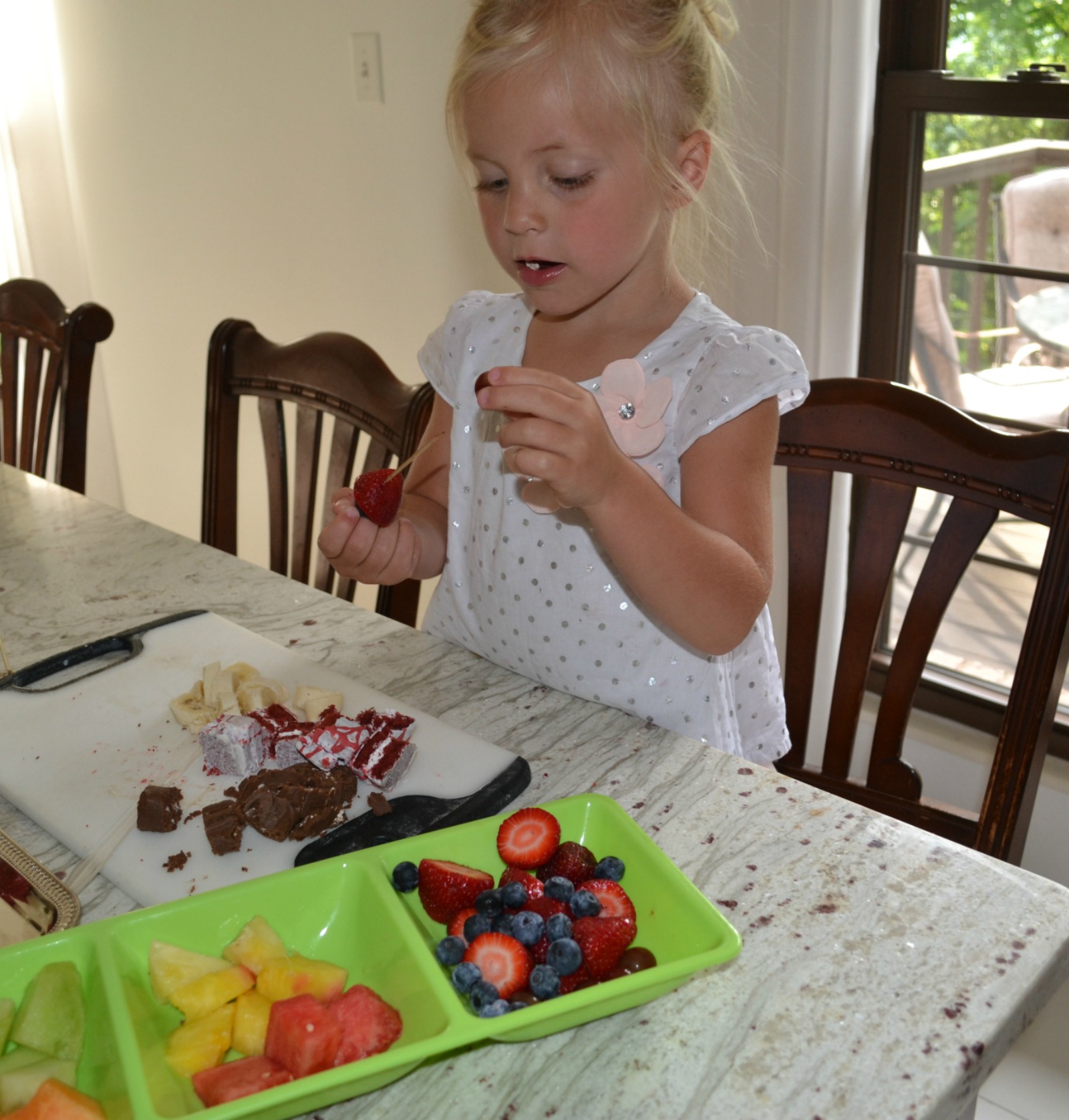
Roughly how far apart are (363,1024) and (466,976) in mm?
61

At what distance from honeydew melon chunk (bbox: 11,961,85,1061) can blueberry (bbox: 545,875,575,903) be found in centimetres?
28

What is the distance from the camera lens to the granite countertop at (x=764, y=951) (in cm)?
65

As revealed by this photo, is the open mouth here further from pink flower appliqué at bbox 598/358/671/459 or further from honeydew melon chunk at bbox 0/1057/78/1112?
honeydew melon chunk at bbox 0/1057/78/1112

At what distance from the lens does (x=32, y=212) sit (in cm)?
355

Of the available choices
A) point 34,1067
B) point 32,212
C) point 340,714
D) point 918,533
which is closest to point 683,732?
point 340,714

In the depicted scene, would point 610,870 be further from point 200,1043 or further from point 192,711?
point 192,711

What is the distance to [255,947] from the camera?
0.71 m

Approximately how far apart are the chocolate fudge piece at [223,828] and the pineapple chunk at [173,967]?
14 cm

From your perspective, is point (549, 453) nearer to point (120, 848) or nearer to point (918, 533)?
point (120, 848)

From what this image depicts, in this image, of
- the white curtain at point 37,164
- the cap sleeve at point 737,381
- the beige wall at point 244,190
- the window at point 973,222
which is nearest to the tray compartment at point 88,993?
the cap sleeve at point 737,381

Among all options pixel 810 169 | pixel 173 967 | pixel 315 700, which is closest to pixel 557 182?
pixel 315 700

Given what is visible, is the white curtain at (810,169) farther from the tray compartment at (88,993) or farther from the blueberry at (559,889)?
the tray compartment at (88,993)

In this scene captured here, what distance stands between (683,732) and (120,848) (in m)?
0.56

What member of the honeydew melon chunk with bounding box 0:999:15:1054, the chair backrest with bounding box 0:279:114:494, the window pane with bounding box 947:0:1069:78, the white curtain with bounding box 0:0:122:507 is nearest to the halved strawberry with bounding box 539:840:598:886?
the honeydew melon chunk with bounding box 0:999:15:1054
